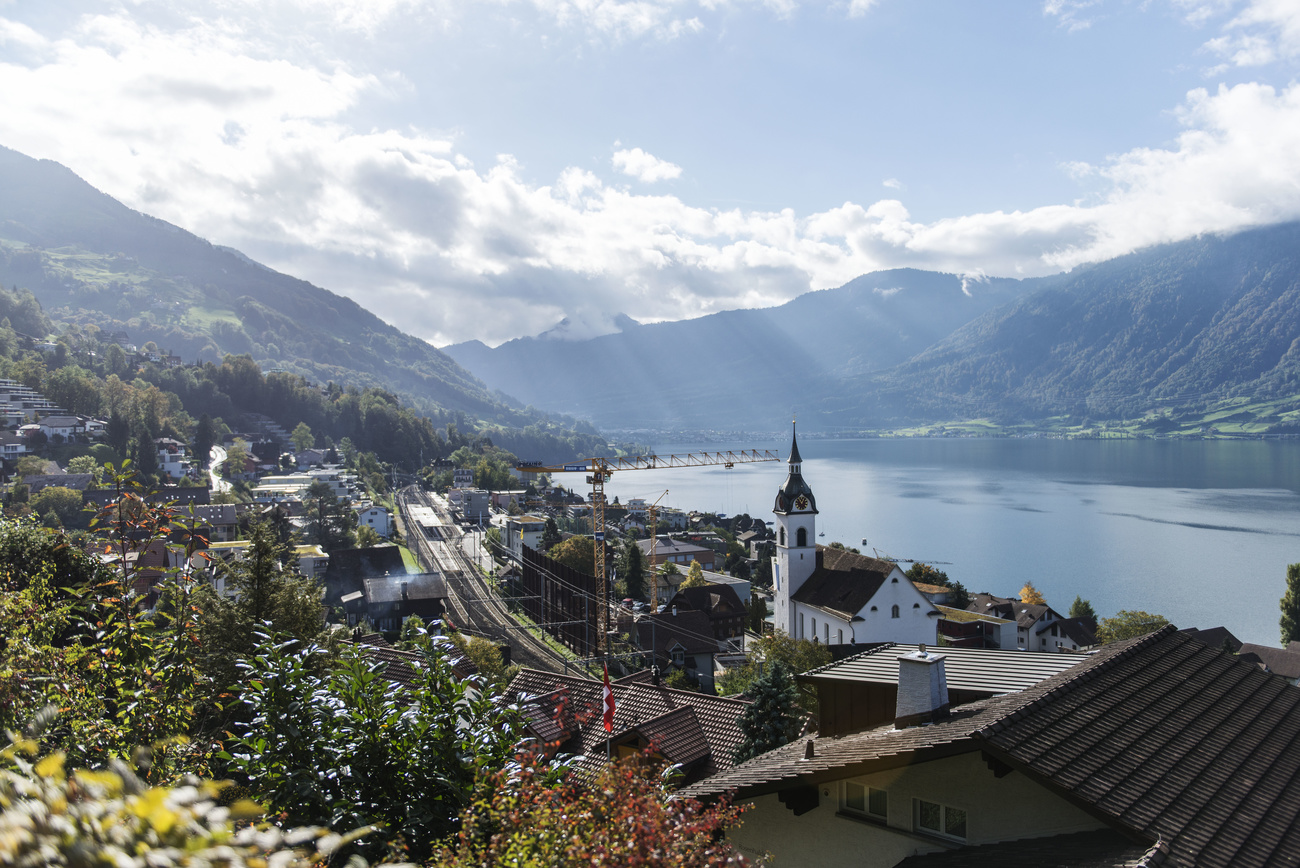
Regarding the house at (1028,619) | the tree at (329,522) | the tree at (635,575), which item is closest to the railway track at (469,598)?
the tree at (329,522)

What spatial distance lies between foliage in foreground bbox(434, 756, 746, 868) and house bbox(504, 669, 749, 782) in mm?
5811

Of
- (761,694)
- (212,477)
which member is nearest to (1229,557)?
(761,694)

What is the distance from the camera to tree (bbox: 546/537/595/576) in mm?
51594

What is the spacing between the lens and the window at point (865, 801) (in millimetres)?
5801

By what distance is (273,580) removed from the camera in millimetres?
12711

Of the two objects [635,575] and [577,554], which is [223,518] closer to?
[577,554]

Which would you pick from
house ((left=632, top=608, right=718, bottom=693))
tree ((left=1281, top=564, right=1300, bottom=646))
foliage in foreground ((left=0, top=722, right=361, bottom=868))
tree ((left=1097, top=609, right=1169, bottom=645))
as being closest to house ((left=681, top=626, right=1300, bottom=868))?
foliage in foreground ((left=0, top=722, right=361, bottom=868))

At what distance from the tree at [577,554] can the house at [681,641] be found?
45.1ft

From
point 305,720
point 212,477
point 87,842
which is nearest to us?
point 87,842

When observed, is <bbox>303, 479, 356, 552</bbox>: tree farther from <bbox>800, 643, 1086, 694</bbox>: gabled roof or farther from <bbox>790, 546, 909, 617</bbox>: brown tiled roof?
<bbox>800, 643, 1086, 694</bbox>: gabled roof

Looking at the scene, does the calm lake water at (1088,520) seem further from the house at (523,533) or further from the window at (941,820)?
the window at (941,820)

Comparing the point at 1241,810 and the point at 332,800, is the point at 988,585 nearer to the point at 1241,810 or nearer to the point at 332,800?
the point at 1241,810

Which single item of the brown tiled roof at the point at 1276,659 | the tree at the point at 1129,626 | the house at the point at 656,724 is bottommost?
the brown tiled roof at the point at 1276,659

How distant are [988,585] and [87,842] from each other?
61.4m
